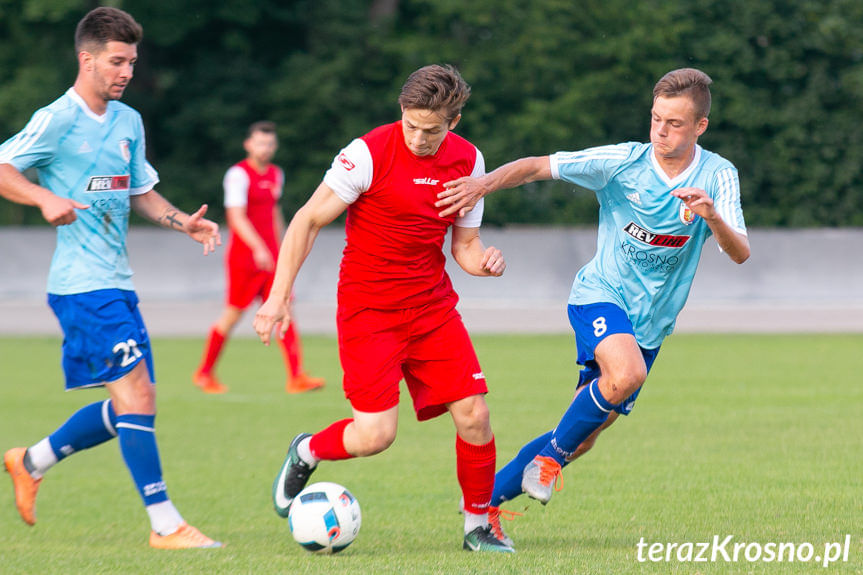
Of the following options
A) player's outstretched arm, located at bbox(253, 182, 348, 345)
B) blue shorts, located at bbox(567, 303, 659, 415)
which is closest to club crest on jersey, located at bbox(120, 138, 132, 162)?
player's outstretched arm, located at bbox(253, 182, 348, 345)

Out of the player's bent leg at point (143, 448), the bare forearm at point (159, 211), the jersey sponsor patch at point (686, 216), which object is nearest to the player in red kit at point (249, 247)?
the bare forearm at point (159, 211)

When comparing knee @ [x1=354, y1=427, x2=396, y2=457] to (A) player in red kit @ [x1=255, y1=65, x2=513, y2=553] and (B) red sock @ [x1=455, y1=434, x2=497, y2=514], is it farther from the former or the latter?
(B) red sock @ [x1=455, y1=434, x2=497, y2=514]

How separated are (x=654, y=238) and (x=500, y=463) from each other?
2.42 m

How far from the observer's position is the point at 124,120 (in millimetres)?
5715

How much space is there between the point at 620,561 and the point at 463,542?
91 centimetres

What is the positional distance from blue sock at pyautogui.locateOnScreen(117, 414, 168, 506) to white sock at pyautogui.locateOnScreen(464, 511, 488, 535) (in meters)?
A: 1.38

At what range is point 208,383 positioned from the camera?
443 inches

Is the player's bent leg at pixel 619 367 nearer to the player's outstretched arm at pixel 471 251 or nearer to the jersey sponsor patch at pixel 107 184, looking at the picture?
the player's outstretched arm at pixel 471 251

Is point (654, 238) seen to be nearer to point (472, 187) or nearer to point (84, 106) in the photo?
point (472, 187)

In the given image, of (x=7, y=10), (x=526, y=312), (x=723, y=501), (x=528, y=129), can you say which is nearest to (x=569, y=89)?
(x=528, y=129)

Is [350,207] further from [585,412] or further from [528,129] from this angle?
[528,129]

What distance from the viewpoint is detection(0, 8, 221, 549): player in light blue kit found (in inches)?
216


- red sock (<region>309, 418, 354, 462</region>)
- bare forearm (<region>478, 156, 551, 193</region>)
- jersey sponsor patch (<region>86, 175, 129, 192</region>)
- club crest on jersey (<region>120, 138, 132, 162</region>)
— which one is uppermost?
bare forearm (<region>478, 156, 551, 193</region>)

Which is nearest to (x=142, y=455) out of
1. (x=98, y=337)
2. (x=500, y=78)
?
(x=98, y=337)
